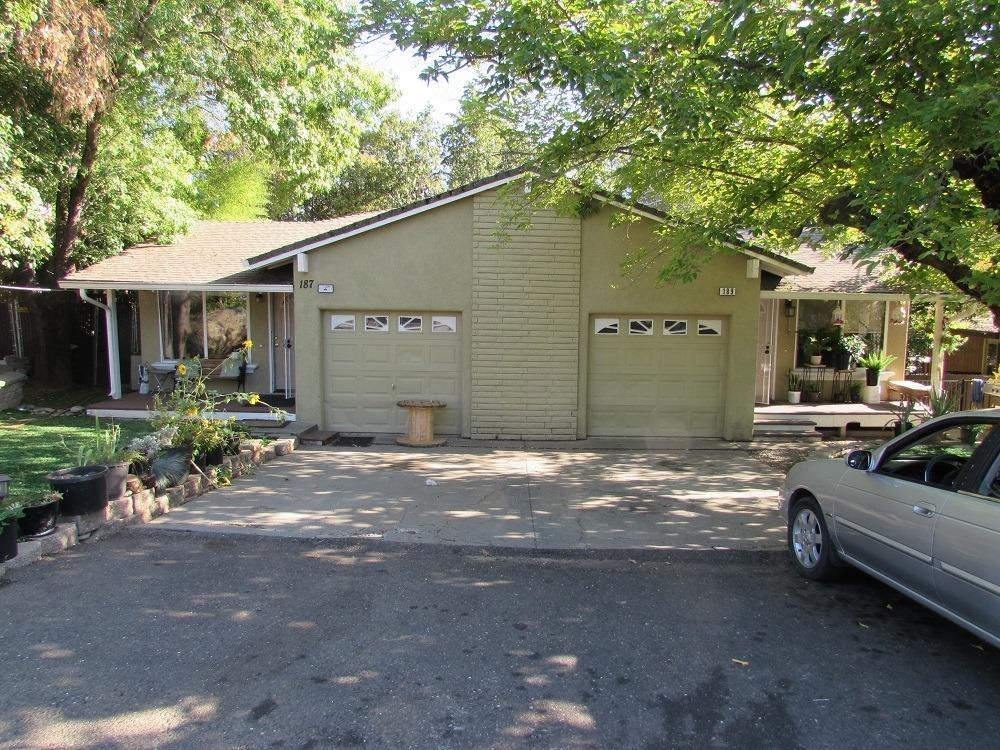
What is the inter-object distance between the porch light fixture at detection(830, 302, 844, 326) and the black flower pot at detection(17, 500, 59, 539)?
13.3 meters

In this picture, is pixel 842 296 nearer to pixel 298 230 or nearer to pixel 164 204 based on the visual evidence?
pixel 298 230

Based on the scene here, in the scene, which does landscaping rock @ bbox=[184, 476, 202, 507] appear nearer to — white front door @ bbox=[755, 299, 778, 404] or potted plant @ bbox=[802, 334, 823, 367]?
white front door @ bbox=[755, 299, 778, 404]

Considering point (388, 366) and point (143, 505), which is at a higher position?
point (388, 366)

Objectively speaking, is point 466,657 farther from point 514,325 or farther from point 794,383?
point 794,383

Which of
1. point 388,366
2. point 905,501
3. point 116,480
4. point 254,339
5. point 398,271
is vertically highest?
point 398,271

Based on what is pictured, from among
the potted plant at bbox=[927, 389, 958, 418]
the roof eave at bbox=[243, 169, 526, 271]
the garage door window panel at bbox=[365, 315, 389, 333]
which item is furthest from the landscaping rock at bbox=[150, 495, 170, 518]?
the potted plant at bbox=[927, 389, 958, 418]

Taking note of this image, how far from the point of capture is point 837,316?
13438 mm

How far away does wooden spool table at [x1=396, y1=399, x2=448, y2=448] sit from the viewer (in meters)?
10.6

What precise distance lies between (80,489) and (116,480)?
1.55 ft

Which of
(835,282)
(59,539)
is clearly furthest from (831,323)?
(59,539)

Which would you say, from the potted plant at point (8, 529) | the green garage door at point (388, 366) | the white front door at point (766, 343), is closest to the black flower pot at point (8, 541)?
the potted plant at point (8, 529)

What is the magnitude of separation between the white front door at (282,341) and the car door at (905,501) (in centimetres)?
1109

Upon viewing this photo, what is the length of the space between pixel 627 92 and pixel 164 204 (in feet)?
35.6

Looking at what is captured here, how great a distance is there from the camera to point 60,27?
9.98 meters
